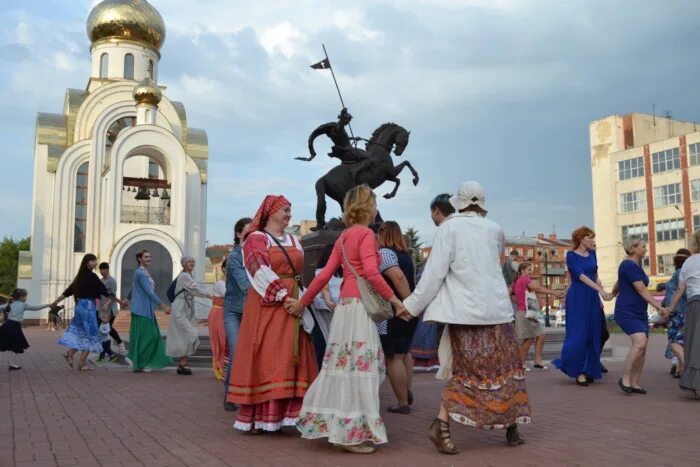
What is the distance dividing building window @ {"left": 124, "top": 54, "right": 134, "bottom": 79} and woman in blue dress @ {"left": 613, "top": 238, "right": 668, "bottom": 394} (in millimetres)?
39759

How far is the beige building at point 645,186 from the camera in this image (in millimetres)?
51625

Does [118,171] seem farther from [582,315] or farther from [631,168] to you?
[631,168]

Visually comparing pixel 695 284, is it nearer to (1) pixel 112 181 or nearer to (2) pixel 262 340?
(2) pixel 262 340

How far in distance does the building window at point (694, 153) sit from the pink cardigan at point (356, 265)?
52045 millimetres

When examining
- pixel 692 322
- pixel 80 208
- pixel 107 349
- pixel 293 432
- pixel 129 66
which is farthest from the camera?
pixel 129 66

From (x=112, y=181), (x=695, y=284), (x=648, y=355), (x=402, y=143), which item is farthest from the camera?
(x=112, y=181)

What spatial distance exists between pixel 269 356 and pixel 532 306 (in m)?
6.41

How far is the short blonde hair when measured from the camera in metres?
5.21

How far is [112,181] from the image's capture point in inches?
1368

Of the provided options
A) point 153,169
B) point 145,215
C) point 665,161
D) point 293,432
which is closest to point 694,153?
point 665,161

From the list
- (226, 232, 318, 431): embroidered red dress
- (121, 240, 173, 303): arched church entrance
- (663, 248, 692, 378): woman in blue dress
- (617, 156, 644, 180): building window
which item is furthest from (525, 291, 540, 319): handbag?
(617, 156, 644, 180): building window

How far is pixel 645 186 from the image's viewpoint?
54938mm

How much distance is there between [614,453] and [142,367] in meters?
8.10

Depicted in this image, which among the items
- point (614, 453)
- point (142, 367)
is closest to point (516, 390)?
point (614, 453)
